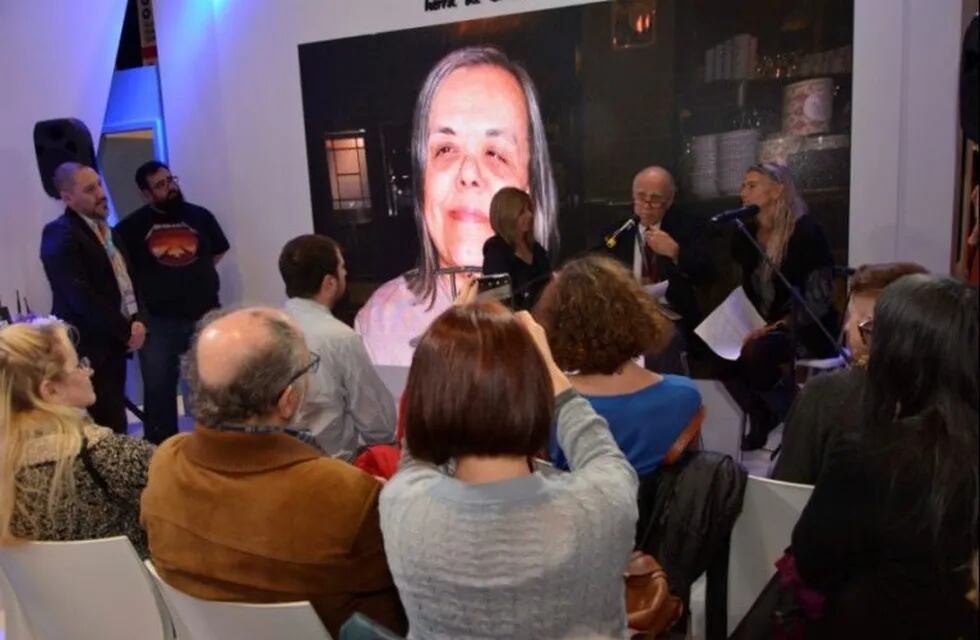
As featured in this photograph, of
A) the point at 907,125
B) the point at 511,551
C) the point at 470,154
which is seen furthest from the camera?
the point at 470,154

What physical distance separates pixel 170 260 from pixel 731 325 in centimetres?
325

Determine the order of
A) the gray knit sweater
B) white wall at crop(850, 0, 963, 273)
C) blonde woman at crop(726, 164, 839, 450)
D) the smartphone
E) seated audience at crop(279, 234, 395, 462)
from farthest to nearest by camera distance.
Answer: blonde woman at crop(726, 164, 839, 450), white wall at crop(850, 0, 963, 273), seated audience at crop(279, 234, 395, 462), the smartphone, the gray knit sweater

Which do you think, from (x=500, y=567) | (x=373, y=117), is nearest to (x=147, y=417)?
(x=373, y=117)

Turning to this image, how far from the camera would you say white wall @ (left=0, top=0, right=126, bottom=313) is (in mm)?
5164

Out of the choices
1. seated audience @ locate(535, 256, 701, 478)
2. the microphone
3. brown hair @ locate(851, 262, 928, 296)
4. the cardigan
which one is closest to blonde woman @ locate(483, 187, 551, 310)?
the microphone

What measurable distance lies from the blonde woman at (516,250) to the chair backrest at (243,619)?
2.37 m

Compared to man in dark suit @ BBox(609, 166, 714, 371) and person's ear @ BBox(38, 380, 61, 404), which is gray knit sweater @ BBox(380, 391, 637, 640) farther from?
man in dark suit @ BBox(609, 166, 714, 371)

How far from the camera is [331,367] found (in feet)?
8.78

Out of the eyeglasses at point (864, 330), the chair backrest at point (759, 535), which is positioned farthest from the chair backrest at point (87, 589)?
the eyeglasses at point (864, 330)

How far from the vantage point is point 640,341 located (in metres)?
1.93

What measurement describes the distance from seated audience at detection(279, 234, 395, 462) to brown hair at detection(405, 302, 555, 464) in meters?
1.46

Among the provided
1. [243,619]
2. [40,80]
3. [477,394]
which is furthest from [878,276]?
[40,80]

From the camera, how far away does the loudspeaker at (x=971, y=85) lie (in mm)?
963

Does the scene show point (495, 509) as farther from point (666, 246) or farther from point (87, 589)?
point (666, 246)
